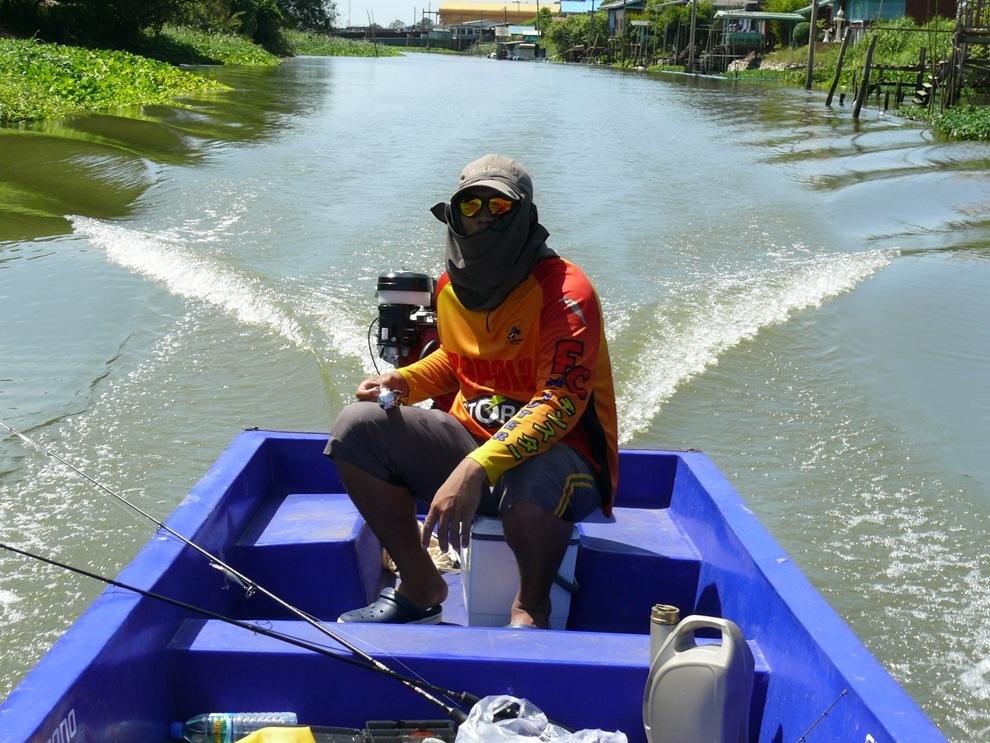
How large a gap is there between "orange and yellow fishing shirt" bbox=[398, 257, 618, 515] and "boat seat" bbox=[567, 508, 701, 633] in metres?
0.24

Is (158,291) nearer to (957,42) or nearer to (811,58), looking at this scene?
(957,42)

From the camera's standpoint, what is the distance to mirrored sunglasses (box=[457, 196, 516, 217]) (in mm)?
3023

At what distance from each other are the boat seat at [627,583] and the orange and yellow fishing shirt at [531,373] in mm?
235

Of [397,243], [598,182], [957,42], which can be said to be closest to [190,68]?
[957,42]

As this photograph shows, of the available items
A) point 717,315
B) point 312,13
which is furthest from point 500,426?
point 312,13

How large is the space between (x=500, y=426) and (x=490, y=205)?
628 millimetres

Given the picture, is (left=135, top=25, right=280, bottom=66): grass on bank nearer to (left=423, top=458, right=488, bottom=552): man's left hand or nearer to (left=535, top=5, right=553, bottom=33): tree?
(left=423, top=458, right=488, bottom=552): man's left hand

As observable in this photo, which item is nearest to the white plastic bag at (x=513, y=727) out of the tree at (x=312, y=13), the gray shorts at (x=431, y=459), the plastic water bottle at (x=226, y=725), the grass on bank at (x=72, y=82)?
the plastic water bottle at (x=226, y=725)

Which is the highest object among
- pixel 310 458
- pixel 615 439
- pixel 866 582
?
pixel 615 439

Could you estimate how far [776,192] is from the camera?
15.0 m

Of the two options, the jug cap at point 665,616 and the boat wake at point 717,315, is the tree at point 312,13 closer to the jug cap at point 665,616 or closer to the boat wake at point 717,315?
the boat wake at point 717,315

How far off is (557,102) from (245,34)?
32.8 meters

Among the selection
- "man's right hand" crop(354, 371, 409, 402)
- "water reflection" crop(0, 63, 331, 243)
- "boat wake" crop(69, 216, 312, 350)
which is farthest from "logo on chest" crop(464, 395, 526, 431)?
"water reflection" crop(0, 63, 331, 243)

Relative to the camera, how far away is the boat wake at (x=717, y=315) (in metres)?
7.19
